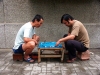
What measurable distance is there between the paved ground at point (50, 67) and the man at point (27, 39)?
0.37 metres

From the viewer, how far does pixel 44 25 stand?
20.4 ft

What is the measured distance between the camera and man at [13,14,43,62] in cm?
451

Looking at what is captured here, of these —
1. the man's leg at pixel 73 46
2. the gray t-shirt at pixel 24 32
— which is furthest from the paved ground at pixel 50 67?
the gray t-shirt at pixel 24 32

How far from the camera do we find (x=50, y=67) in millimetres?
4441

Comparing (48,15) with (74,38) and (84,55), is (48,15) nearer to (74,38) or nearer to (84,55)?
(74,38)

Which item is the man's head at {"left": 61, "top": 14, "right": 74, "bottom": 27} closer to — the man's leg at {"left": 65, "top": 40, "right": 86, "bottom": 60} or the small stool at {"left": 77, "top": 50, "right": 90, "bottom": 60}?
the man's leg at {"left": 65, "top": 40, "right": 86, "bottom": 60}

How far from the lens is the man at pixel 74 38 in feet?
15.1

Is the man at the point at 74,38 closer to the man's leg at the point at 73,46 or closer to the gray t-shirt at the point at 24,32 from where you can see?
the man's leg at the point at 73,46

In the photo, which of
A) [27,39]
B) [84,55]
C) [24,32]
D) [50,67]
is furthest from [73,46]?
[24,32]

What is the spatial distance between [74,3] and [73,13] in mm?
383

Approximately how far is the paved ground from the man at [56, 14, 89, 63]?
41 centimetres

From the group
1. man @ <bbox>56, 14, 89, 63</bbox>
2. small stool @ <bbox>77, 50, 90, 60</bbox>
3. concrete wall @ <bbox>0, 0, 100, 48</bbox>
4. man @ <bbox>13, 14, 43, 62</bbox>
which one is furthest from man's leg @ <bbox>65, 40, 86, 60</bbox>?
concrete wall @ <bbox>0, 0, 100, 48</bbox>

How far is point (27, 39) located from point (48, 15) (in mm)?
2041

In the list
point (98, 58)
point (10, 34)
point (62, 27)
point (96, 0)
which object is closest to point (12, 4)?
point (10, 34)
